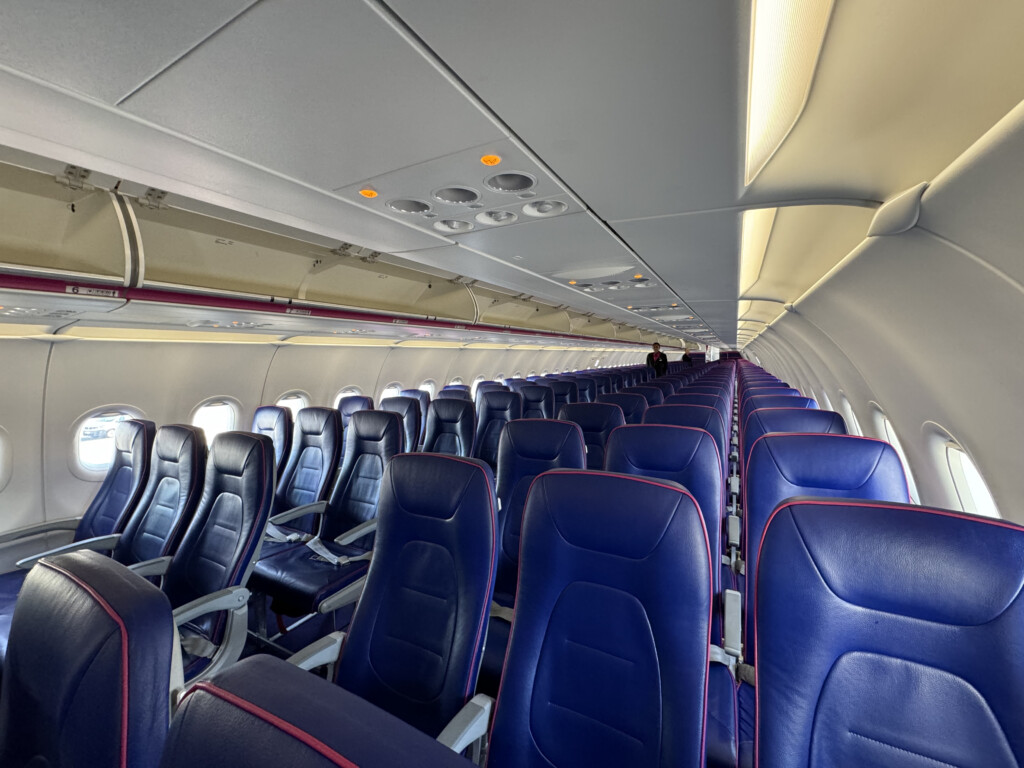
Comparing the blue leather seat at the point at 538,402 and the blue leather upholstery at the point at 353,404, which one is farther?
the blue leather seat at the point at 538,402

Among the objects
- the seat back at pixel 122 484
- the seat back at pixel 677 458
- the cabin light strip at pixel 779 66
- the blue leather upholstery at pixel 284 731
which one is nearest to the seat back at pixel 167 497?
the seat back at pixel 122 484

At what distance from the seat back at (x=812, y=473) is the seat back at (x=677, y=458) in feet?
0.68

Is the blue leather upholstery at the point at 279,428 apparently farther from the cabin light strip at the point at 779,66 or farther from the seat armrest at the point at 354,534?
the cabin light strip at the point at 779,66

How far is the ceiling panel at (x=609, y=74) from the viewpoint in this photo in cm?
120

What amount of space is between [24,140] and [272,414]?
317 cm

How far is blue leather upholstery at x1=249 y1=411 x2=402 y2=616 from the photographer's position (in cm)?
298

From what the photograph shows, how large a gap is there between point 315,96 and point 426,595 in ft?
6.62

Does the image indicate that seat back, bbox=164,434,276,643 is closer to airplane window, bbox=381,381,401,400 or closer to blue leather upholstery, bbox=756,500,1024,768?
blue leather upholstery, bbox=756,500,1024,768

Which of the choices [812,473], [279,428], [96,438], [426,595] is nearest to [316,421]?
[279,428]

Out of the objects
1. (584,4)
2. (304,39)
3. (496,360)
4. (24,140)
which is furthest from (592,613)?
(496,360)

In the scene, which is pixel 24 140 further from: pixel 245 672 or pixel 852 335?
pixel 852 335

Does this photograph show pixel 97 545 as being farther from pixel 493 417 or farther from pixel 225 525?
pixel 493 417

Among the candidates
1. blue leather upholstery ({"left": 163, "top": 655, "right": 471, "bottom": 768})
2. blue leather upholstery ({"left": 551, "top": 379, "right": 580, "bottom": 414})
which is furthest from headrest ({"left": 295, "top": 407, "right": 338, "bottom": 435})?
blue leather upholstery ({"left": 551, "top": 379, "right": 580, "bottom": 414})

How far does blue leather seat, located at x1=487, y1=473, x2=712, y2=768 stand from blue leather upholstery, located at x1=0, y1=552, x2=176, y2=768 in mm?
1096
